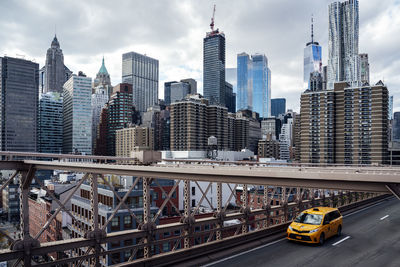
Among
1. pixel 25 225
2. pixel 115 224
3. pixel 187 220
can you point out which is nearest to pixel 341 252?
pixel 187 220

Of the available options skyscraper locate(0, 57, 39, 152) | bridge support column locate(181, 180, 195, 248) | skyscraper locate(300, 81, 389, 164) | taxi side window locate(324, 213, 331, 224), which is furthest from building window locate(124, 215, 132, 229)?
skyscraper locate(0, 57, 39, 152)

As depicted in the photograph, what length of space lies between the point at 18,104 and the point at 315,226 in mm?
207792

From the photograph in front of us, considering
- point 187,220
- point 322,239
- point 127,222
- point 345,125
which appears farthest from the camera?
point 345,125

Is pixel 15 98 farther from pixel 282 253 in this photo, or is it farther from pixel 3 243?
pixel 282 253

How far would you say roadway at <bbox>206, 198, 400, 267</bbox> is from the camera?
41.4 feet

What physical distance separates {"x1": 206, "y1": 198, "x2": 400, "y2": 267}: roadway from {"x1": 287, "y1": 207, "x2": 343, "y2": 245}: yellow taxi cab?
35cm

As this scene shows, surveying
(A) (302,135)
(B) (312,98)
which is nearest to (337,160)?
(A) (302,135)

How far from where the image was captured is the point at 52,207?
73.2 metres

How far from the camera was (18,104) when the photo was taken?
187125 millimetres

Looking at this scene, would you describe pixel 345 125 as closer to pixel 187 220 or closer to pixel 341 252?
pixel 341 252

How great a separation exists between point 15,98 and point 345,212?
205 m

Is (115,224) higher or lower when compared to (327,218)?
lower

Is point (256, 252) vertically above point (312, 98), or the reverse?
point (312, 98)

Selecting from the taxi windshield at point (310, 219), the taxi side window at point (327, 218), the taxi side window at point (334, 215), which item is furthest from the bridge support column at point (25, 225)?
the taxi side window at point (334, 215)
